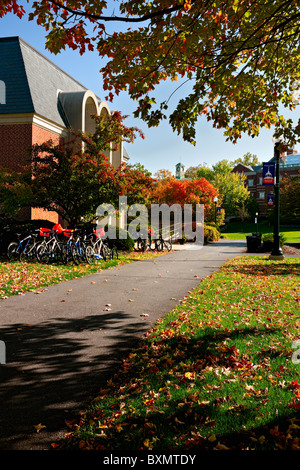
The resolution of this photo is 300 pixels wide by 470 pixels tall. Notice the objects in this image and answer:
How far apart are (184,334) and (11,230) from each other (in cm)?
1331

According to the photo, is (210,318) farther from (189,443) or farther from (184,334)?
(189,443)

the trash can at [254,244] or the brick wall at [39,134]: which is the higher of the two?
the brick wall at [39,134]

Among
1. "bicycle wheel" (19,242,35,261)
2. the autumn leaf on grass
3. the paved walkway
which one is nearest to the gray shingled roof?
"bicycle wheel" (19,242,35,261)

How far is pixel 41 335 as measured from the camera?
529 cm

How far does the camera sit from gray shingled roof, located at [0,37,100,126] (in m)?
19.1

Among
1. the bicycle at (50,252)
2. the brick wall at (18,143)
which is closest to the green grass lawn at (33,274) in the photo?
the bicycle at (50,252)

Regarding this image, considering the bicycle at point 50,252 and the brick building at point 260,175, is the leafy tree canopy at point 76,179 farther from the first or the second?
the brick building at point 260,175

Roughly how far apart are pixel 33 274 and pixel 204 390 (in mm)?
8037

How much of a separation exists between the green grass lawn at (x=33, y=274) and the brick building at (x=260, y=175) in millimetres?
68964

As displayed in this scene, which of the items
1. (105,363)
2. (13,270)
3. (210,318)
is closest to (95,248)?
(13,270)

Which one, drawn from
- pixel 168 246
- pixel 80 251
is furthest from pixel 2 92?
pixel 168 246

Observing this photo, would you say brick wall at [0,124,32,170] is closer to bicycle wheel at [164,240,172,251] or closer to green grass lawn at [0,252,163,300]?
green grass lawn at [0,252,163,300]

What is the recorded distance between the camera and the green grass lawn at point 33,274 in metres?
8.52

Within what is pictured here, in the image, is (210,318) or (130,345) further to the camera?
(210,318)
